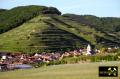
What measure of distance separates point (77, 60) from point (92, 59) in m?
4.52

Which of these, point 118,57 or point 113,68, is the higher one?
point 113,68

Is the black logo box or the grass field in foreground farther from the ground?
the black logo box

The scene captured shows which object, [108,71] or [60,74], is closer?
[108,71]

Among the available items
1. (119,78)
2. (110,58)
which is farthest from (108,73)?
(110,58)

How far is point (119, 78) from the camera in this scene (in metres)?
40.1

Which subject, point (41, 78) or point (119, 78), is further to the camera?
point (41, 78)

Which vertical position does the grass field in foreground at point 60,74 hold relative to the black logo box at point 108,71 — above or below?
below

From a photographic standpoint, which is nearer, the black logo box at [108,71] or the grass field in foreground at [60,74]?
the black logo box at [108,71]

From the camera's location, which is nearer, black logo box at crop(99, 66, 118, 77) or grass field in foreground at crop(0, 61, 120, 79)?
black logo box at crop(99, 66, 118, 77)

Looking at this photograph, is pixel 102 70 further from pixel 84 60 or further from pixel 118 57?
pixel 84 60

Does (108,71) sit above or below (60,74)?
above

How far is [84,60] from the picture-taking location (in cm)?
13188

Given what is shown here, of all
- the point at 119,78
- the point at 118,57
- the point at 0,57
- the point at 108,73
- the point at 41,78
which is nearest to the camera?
the point at 108,73

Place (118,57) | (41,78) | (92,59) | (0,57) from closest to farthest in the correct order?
(41,78)
(118,57)
(92,59)
(0,57)
